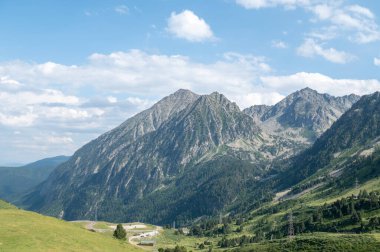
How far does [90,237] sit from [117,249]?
8.19 metres

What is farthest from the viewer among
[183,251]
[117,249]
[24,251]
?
[183,251]

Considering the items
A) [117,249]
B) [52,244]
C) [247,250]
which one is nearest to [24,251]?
[52,244]

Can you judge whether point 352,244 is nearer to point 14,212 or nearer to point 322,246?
point 322,246

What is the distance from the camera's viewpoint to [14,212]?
113 meters

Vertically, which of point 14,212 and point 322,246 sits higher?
point 14,212

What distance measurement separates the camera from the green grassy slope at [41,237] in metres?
82.2

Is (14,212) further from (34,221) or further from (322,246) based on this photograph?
(322,246)

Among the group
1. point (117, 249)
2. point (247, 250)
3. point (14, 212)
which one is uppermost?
point (14, 212)

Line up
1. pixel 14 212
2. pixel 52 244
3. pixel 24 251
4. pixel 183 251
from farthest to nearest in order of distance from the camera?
1. pixel 183 251
2. pixel 14 212
3. pixel 52 244
4. pixel 24 251

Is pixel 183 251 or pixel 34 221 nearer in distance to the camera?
pixel 34 221

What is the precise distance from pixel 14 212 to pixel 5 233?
27.7 m

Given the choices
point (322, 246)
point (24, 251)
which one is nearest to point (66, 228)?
point (24, 251)

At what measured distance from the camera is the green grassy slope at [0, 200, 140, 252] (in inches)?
3238

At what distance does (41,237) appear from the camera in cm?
8862
